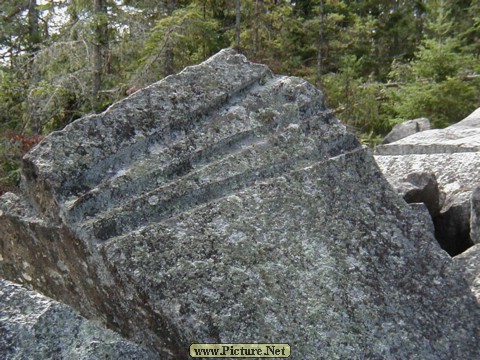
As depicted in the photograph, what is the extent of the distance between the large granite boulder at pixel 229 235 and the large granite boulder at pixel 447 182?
46.2 inches

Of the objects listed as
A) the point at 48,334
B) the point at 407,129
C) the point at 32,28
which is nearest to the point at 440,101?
the point at 407,129

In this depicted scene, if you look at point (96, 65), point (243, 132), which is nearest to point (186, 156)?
point (243, 132)

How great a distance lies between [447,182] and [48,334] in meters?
3.65

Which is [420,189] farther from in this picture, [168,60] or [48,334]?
[168,60]

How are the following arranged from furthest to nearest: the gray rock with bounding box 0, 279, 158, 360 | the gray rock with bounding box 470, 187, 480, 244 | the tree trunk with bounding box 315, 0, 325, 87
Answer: the tree trunk with bounding box 315, 0, 325, 87 → the gray rock with bounding box 470, 187, 480, 244 → the gray rock with bounding box 0, 279, 158, 360

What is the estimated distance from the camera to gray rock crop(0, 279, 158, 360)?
8.11ft

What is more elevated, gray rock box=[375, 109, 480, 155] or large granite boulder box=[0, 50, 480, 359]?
large granite boulder box=[0, 50, 480, 359]

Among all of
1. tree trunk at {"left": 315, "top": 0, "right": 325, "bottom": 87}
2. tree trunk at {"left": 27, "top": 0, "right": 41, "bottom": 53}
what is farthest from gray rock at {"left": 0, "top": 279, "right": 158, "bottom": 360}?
tree trunk at {"left": 27, "top": 0, "right": 41, "bottom": 53}

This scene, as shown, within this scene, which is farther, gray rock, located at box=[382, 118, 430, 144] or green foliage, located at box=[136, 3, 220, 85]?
green foliage, located at box=[136, 3, 220, 85]

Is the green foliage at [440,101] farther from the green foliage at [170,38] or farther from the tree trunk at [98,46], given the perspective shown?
the tree trunk at [98,46]

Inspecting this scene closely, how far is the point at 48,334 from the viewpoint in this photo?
8.27ft

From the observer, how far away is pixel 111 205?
3006 mm

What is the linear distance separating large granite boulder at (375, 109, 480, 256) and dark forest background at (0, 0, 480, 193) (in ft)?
22.1

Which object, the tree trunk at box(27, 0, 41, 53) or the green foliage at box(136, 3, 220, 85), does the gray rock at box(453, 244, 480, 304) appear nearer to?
the green foliage at box(136, 3, 220, 85)
